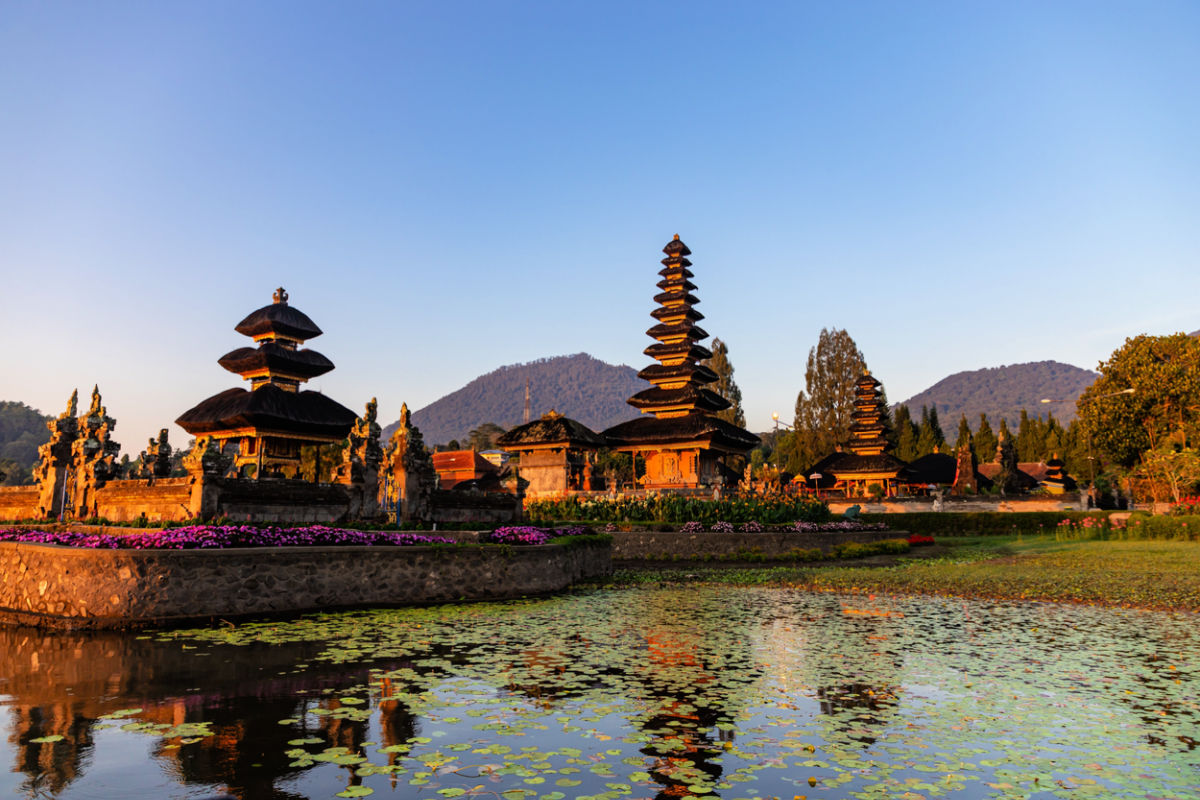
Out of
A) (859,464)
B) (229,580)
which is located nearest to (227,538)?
(229,580)

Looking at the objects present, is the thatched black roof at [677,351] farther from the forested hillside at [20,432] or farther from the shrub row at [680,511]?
the forested hillside at [20,432]

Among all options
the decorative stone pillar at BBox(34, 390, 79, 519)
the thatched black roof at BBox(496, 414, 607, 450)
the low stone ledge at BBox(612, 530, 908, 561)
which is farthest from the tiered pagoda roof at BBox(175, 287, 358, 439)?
the low stone ledge at BBox(612, 530, 908, 561)

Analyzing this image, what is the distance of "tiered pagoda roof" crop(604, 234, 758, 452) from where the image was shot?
51.4m

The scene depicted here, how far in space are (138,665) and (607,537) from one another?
50.7 ft

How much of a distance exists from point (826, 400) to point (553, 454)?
140ft

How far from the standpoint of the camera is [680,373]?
184ft

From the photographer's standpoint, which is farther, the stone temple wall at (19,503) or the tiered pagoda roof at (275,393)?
the tiered pagoda roof at (275,393)

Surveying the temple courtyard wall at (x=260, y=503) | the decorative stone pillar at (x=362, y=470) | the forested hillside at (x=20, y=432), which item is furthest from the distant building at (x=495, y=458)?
the forested hillside at (x=20, y=432)

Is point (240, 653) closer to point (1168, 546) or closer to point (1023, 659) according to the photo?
point (1023, 659)

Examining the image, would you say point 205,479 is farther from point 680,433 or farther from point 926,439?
point 926,439

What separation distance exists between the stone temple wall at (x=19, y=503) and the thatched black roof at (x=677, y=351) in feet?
129

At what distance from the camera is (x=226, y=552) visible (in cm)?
1348

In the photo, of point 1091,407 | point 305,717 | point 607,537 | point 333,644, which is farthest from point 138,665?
point 1091,407

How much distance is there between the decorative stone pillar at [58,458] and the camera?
28.2m
